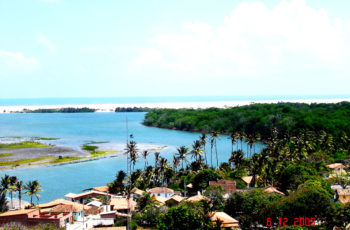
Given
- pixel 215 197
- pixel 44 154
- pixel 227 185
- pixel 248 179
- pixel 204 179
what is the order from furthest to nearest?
pixel 44 154, pixel 248 179, pixel 204 179, pixel 227 185, pixel 215 197

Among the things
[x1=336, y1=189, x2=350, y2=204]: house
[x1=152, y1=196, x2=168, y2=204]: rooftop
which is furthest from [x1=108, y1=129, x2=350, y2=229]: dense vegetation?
[x1=152, y1=196, x2=168, y2=204]: rooftop

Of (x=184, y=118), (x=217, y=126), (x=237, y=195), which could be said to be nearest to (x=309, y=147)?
(x=237, y=195)

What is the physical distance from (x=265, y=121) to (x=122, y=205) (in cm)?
9073

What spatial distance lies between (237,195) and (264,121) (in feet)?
299

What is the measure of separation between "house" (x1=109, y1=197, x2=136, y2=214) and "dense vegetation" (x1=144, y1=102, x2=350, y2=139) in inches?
2514

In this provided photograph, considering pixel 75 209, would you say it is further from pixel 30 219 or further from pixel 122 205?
pixel 30 219

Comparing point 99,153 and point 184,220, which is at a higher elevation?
point 184,220

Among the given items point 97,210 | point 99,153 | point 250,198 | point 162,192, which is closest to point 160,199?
point 162,192

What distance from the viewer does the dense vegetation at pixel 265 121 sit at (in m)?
107

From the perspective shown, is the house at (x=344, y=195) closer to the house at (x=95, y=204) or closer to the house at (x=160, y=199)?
the house at (x=160, y=199)

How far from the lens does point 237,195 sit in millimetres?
39625

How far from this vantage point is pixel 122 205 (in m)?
44.7

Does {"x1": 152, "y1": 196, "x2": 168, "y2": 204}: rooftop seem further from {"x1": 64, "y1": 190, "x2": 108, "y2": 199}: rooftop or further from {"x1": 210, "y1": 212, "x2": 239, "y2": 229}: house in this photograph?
{"x1": 210, "y1": 212, "x2": 239, "y2": 229}: house

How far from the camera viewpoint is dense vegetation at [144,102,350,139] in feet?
351
